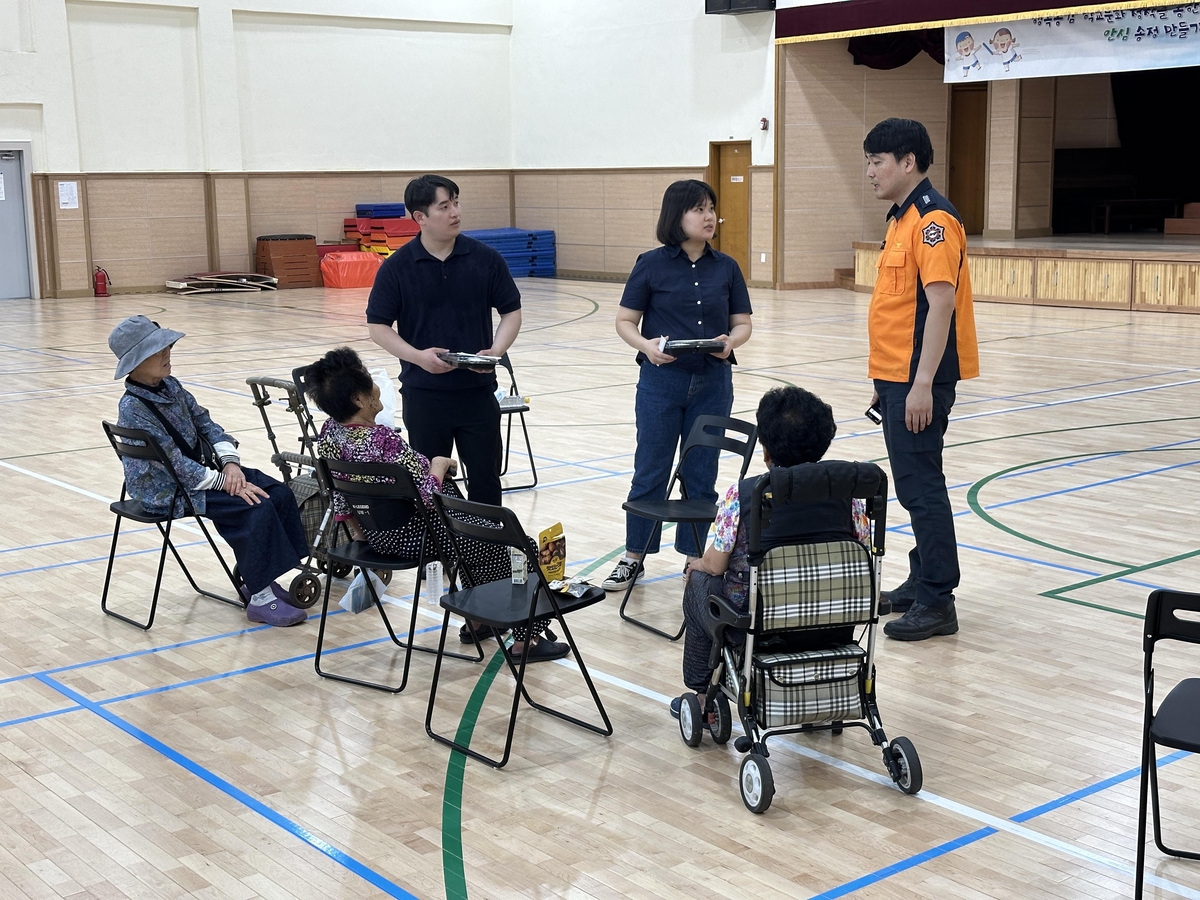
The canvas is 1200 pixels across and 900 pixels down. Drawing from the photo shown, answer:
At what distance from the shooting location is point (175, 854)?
3424 millimetres

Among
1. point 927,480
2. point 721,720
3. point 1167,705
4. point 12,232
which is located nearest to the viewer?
point 1167,705

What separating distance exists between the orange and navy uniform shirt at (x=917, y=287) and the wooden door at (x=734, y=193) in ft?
53.1

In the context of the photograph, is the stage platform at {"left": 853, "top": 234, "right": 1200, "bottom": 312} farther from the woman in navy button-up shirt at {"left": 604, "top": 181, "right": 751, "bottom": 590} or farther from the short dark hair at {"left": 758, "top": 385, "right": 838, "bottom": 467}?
the short dark hair at {"left": 758, "top": 385, "right": 838, "bottom": 467}

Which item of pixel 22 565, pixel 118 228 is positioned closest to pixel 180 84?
pixel 118 228

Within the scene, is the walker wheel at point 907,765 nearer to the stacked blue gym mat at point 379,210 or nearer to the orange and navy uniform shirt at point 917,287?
the orange and navy uniform shirt at point 917,287

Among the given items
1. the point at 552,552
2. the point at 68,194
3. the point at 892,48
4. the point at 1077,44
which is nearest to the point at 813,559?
the point at 552,552

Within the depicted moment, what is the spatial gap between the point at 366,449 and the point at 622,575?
139cm

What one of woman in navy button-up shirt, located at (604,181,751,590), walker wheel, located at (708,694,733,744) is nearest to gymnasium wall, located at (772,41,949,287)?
woman in navy button-up shirt, located at (604,181,751,590)

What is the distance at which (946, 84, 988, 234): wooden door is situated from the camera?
21672 millimetres

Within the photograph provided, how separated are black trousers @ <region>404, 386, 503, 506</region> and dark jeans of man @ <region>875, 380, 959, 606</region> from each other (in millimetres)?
1508

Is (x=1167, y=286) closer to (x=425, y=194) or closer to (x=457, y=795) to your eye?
(x=425, y=194)

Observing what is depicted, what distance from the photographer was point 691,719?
13.3ft

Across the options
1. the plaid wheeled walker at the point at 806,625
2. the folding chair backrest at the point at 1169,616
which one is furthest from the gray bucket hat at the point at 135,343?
the folding chair backrest at the point at 1169,616

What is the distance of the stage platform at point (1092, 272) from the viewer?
15867 mm
